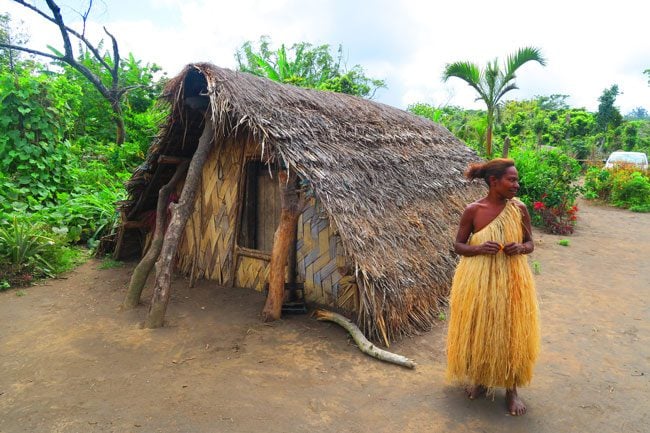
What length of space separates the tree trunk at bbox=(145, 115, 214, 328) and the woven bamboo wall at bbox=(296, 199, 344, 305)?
4.46ft

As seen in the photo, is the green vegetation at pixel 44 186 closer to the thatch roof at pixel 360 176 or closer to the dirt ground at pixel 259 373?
the dirt ground at pixel 259 373

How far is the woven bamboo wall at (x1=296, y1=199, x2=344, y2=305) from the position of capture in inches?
188

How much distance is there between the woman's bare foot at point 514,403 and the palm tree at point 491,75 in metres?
9.56

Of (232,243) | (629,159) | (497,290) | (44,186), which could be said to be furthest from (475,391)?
(629,159)

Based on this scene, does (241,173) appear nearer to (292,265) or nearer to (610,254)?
(292,265)

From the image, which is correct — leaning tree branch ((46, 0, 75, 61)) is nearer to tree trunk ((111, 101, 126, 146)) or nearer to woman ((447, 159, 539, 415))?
tree trunk ((111, 101, 126, 146))

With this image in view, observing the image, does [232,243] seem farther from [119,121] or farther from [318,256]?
[119,121]

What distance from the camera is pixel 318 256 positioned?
491 cm

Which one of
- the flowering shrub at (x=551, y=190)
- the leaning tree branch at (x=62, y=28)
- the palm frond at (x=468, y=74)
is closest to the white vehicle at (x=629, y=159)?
the flowering shrub at (x=551, y=190)

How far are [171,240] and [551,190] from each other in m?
9.09

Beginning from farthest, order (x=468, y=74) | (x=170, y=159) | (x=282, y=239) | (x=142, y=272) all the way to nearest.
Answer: (x=468, y=74) → (x=170, y=159) → (x=142, y=272) → (x=282, y=239)

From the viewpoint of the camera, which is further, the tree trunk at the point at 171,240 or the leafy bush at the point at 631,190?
the leafy bush at the point at 631,190

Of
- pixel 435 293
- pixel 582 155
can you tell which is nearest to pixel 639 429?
pixel 435 293

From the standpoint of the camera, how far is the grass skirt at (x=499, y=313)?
2.71 metres
